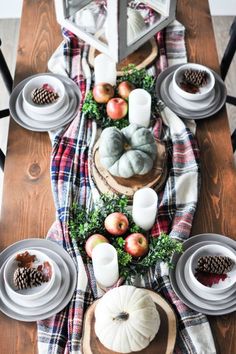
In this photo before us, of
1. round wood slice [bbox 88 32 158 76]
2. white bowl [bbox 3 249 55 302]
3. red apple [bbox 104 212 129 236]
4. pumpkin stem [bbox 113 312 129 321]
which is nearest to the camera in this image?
pumpkin stem [bbox 113 312 129 321]

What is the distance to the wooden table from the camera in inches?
52.7

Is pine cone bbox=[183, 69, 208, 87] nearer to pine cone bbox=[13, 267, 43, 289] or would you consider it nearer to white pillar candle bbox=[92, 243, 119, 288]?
white pillar candle bbox=[92, 243, 119, 288]

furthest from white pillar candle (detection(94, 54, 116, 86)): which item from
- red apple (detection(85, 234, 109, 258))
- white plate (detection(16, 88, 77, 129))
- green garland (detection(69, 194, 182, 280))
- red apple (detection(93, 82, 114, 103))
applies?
red apple (detection(85, 234, 109, 258))

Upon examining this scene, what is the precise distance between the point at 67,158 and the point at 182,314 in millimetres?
578

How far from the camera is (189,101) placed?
174cm

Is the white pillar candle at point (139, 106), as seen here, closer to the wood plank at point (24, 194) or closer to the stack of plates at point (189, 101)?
the stack of plates at point (189, 101)

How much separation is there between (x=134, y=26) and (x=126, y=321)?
0.90 meters

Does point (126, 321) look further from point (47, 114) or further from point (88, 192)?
point (47, 114)

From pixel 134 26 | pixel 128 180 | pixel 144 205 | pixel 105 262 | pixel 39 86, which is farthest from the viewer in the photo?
pixel 39 86

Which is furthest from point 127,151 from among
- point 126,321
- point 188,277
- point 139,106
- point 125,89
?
point 126,321

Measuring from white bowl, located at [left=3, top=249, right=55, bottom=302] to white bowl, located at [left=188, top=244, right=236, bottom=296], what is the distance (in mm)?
358

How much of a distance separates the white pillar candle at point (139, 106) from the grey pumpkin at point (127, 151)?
84 mm

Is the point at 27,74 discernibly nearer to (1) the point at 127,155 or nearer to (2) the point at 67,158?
(2) the point at 67,158

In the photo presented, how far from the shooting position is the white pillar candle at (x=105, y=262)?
1.33 metres
